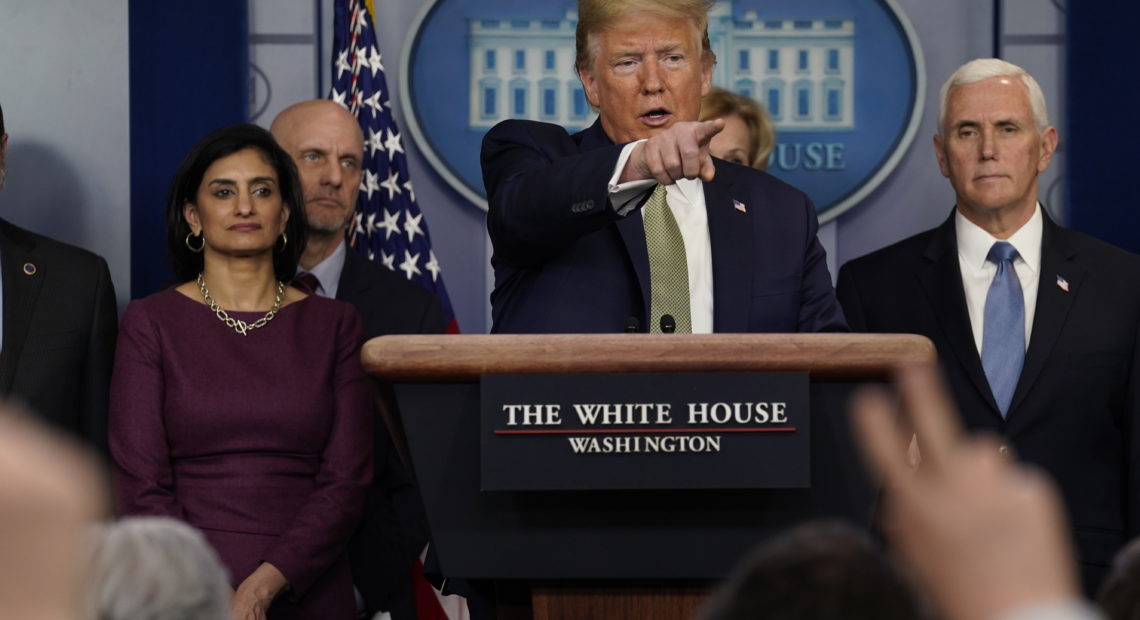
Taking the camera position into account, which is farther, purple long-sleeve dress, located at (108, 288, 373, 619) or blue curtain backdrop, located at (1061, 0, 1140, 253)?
blue curtain backdrop, located at (1061, 0, 1140, 253)

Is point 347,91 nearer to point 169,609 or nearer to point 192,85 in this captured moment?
point 192,85

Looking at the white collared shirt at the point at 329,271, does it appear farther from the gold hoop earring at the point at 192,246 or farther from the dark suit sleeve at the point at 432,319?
the gold hoop earring at the point at 192,246

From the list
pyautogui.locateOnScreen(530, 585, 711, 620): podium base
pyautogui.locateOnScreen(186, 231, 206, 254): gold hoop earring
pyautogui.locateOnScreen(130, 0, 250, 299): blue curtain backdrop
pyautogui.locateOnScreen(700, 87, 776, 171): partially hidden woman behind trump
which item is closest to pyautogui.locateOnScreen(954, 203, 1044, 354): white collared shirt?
pyautogui.locateOnScreen(700, 87, 776, 171): partially hidden woman behind trump

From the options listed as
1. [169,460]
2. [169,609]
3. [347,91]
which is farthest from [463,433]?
[347,91]

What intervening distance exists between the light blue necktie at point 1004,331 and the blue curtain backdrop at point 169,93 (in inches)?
96.9

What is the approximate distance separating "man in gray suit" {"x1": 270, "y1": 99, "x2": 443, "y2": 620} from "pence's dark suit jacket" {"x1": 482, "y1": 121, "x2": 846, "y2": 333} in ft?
4.39

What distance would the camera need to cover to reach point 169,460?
3.29m

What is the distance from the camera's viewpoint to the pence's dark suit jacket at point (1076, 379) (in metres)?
3.34

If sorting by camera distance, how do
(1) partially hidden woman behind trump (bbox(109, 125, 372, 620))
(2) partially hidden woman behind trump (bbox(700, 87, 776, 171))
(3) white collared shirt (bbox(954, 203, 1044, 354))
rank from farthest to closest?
(2) partially hidden woman behind trump (bbox(700, 87, 776, 171))
(3) white collared shirt (bbox(954, 203, 1044, 354))
(1) partially hidden woman behind trump (bbox(109, 125, 372, 620))

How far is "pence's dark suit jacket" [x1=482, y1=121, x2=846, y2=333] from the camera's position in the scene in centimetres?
233

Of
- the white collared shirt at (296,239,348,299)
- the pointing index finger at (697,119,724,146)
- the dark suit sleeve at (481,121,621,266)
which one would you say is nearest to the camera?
the pointing index finger at (697,119,724,146)

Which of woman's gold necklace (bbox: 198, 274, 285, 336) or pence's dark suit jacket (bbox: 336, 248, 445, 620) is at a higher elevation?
woman's gold necklace (bbox: 198, 274, 285, 336)

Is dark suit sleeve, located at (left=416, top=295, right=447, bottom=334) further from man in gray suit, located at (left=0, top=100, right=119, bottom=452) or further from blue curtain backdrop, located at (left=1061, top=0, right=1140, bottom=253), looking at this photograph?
blue curtain backdrop, located at (left=1061, top=0, right=1140, bottom=253)

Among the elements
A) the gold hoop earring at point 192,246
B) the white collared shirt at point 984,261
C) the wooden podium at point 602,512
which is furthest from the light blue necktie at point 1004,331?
the gold hoop earring at point 192,246
